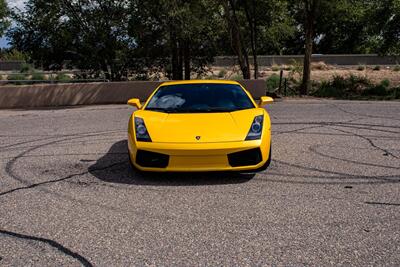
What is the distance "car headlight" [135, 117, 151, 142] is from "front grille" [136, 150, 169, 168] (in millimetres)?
183

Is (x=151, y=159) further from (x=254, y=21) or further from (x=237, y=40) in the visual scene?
(x=254, y=21)

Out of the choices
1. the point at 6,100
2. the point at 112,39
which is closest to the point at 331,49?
the point at 112,39

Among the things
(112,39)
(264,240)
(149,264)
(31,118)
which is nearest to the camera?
(149,264)

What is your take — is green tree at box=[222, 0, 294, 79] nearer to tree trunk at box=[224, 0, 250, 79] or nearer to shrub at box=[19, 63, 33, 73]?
tree trunk at box=[224, 0, 250, 79]

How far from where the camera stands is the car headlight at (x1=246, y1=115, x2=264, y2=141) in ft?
18.1

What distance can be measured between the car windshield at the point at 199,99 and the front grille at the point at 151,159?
104cm

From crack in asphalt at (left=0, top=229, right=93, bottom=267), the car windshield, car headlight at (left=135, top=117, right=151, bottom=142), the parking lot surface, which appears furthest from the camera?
the car windshield

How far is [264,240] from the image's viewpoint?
3.73 metres

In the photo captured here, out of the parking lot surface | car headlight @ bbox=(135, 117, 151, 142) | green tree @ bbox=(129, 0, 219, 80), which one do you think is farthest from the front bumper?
green tree @ bbox=(129, 0, 219, 80)

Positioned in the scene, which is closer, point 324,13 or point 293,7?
point 324,13

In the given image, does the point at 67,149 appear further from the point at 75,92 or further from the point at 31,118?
the point at 75,92

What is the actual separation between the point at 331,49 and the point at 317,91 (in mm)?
49640

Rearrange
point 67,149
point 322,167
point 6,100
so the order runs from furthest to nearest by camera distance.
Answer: point 6,100
point 67,149
point 322,167

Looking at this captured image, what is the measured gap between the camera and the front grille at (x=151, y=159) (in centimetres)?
539
